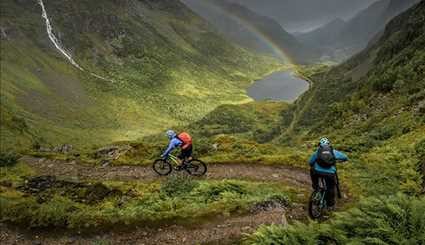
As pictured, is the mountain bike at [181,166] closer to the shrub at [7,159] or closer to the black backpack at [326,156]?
the black backpack at [326,156]

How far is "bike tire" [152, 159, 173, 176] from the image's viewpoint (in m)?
27.2

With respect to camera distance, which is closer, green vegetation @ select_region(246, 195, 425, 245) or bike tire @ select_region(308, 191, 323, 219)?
green vegetation @ select_region(246, 195, 425, 245)

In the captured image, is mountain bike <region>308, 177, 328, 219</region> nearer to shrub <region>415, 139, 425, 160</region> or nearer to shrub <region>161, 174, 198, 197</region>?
shrub <region>161, 174, 198, 197</region>

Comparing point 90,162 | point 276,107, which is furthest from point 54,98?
point 90,162

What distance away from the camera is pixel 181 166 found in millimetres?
25719

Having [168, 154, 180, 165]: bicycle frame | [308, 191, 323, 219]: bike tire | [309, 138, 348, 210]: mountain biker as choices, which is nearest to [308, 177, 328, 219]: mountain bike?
[308, 191, 323, 219]: bike tire

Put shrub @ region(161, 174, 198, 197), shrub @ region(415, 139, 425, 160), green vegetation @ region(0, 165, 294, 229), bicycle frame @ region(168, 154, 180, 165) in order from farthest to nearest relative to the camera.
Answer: bicycle frame @ region(168, 154, 180, 165) → shrub @ region(415, 139, 425, 160) → shrub @ region(161, 174, 198, 197) → green vegetation @ region(0, 165, 294, 229)

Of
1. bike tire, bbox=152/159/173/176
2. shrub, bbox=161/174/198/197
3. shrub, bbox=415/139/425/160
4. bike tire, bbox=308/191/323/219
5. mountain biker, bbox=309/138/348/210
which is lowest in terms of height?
bike tire, bbox=308/191/323/219

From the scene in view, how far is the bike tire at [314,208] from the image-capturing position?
55.8ft

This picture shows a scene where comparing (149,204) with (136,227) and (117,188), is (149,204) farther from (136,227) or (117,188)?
(117,188)

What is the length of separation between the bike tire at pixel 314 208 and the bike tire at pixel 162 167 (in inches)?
460

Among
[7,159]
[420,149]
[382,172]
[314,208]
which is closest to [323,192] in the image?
[314,208]

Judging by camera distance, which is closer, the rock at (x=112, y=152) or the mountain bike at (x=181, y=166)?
the mountain bike at (x=181, y=166)

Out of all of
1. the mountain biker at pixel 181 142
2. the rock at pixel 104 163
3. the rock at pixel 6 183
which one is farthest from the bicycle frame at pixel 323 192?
the rock at pixel 6 183
